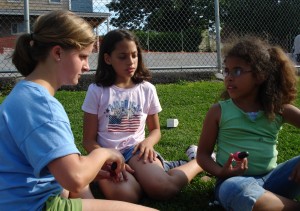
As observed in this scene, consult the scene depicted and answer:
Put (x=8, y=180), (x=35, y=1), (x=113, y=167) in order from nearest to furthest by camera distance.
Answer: (x=8, y=180), (x=113, y=167), (x=35, y=1)

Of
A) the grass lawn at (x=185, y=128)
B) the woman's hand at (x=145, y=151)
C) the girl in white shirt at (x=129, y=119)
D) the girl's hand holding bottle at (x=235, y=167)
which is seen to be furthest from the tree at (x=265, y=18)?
the girl's hand holding bottle at (x=235, y=167)

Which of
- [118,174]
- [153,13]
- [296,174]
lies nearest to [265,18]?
[153,13]

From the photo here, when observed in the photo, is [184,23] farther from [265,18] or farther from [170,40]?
[265,18]

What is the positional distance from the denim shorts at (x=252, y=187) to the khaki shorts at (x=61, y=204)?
0.79 m

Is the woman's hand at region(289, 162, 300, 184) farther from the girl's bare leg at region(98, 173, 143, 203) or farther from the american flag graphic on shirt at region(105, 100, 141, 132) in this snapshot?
the american flag graphic on shirt at region(105, 100, 141, 132)

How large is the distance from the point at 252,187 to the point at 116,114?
1074mm

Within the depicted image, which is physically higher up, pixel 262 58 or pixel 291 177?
pixel 262 58

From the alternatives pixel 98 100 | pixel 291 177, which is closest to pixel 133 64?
pixel 98 100

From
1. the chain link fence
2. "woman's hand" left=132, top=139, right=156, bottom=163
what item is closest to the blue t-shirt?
"woman's hand" left=132, top=139, right=156, bottom=163

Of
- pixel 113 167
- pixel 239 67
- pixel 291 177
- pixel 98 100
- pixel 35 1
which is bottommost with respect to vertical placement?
pixel 291 177

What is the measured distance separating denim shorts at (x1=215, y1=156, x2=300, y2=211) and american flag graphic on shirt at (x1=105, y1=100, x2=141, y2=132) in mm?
751

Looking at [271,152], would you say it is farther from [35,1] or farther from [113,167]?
[35,1]

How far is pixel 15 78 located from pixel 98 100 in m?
3.06

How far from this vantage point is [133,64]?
109 inches
